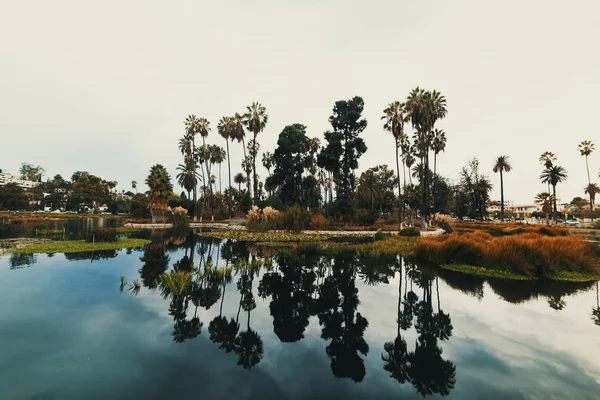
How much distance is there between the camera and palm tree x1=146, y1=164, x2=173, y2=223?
4434 cm

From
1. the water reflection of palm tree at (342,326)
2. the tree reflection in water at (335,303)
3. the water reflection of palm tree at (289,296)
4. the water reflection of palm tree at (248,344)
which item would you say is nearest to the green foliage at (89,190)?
the tree reflection in water at (335,303)

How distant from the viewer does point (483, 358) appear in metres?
5.74

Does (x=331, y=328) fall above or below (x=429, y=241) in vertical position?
below

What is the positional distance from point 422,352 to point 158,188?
153 ft

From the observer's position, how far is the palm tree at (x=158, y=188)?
4434cm

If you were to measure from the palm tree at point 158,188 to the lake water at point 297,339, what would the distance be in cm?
3439

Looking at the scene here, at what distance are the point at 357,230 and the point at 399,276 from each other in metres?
23.2

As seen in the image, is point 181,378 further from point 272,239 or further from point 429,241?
point 272,239

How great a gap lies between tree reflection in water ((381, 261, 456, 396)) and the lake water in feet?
0.10

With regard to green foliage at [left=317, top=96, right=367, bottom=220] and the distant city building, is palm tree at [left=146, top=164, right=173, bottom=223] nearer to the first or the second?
green foliage at [left=317, top=96, right=367, bottom=220]

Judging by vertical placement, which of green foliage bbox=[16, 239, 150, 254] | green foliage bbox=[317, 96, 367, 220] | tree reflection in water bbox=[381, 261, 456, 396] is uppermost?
green foliage bbox=[317, 96, 367, 220]

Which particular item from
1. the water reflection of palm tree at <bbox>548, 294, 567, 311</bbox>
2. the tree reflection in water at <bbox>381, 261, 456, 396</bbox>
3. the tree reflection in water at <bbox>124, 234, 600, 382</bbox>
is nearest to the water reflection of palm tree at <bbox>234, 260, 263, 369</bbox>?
the tree reflection in water at <bbox>124, 234, 600, 382</bbox>

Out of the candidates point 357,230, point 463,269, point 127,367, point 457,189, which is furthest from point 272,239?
point 457,189

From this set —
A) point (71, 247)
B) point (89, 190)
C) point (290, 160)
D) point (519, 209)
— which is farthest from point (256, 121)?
point (519, 209)
